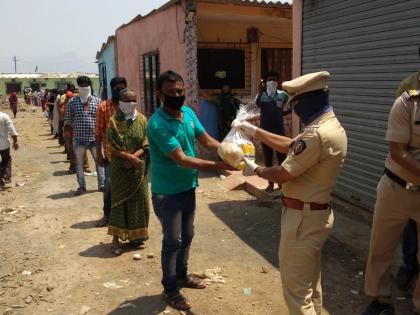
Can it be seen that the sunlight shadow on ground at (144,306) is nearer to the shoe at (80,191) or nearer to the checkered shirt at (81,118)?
the checkered shirt at (81,118)

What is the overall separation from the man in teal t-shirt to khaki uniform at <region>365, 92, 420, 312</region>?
47.2 inches

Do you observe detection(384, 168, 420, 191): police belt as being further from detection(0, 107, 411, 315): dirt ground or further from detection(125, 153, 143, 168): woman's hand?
detection(125, 153, 143, 168): woman's hand

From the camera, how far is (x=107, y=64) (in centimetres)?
1878

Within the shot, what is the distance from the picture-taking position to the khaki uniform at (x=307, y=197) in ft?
8.01

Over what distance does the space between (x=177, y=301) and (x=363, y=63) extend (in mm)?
3798

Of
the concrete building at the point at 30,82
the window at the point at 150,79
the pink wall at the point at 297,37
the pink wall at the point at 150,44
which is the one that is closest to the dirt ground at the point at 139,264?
the pink wall at the point at 297,37

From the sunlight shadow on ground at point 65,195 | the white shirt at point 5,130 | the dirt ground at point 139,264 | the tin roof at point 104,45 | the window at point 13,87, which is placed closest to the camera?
the dirt ground at point 139,264

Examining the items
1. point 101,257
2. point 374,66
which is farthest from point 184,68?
point 101,257

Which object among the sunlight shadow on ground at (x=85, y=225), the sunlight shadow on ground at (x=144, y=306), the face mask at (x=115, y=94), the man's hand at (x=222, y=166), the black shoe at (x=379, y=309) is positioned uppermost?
the face mask at (x=115, y=94)

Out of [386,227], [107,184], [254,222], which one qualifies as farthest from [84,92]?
[386,227]

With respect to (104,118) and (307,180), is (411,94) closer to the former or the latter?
(307,180)

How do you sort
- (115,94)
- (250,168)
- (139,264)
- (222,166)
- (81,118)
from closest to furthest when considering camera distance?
(250,168) < (222,166) < (139,264) < (115,94) < (81,118)

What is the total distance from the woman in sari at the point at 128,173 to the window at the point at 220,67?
6467mm

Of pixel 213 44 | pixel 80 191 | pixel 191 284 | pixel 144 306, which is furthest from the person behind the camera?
pixel 213 44
